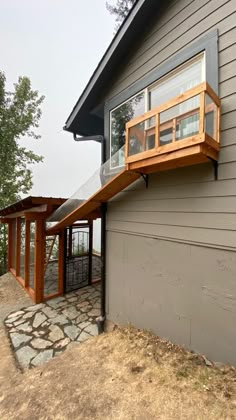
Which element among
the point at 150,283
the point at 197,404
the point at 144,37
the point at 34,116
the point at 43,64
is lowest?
the point at 197,404

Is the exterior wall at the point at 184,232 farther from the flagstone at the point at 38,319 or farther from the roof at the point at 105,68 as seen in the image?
the flagstone at the point at 38,319

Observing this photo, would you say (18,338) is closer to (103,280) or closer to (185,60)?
(103,280)

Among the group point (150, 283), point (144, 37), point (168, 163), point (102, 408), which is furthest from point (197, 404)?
point (144, 37)

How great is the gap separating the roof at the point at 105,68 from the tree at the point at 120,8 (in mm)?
6217

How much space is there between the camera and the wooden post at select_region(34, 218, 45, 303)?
596cm

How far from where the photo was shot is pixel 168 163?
9.78 ft

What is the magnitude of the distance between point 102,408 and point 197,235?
2.29m

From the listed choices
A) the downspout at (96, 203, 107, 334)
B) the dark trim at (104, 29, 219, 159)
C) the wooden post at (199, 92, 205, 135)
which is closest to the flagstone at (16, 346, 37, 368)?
the downspout at (96, 203, 107, 334)

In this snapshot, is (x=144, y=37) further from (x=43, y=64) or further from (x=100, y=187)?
(x=43, y=64)

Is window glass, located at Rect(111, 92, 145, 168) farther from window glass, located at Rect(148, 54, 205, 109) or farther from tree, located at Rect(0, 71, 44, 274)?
tree, located at Rect(0, 71, 44, 274)

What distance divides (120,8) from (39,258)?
10096mm

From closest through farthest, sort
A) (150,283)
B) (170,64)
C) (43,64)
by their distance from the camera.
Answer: (170,64), (150,283), (43,64)

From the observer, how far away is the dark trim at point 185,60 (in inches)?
110

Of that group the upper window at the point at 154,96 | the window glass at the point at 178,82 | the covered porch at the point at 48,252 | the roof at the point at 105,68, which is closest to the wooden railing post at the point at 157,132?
the upper window at the point at 154,96
